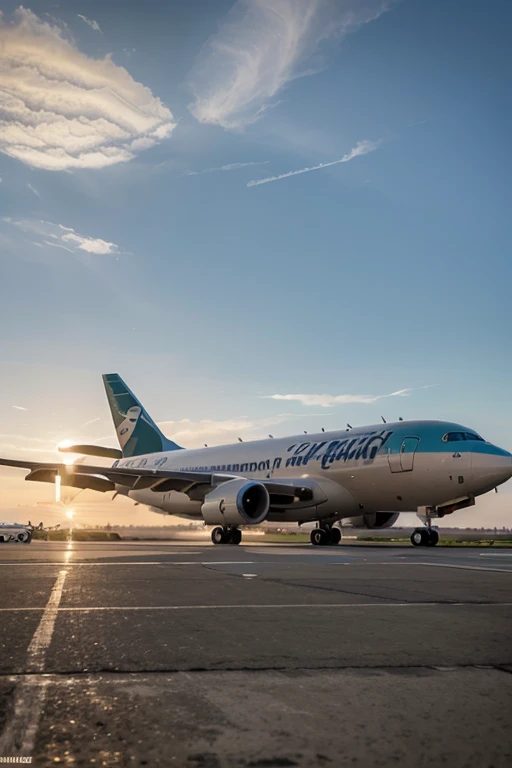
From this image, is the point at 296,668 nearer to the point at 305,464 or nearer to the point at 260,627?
the point at 260,627

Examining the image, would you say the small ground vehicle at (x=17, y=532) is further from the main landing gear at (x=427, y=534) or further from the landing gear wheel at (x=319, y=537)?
the main landing gear at (x=427, y=534)

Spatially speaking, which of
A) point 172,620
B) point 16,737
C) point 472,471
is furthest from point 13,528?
point 16,737

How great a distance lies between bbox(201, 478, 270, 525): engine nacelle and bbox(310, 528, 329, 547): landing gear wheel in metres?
3.92

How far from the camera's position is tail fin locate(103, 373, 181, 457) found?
38.3 m

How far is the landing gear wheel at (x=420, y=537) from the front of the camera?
21.4m

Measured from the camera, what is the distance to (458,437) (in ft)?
68.7

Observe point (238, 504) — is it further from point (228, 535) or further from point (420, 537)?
point (420, 537)

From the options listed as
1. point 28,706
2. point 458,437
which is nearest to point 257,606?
point 28,706

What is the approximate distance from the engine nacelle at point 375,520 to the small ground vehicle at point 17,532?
1499 cm

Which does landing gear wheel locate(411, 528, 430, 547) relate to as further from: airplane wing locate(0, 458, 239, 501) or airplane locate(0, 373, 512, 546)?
airplane wing locate(0, 458, 239, 501)

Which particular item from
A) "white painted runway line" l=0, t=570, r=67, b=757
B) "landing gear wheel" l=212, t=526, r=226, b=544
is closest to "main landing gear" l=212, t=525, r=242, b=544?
"landing gear wheel" l=212, t=526, r=226, b=544

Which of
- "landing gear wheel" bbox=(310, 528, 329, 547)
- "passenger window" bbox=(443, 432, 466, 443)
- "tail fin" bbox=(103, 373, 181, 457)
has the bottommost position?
"landing gear wheel" bbox=(310, 528, 329, 547)

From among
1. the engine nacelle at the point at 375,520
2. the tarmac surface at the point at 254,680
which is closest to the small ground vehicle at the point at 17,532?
the engine nacelle at the point at 375,520

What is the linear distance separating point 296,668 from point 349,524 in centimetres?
2434
